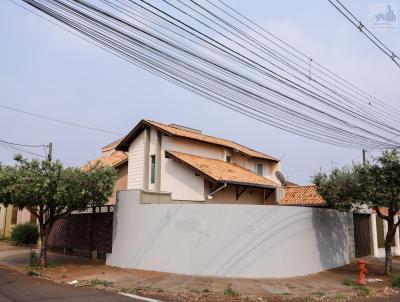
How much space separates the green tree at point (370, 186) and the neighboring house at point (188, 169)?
4419 millimetres

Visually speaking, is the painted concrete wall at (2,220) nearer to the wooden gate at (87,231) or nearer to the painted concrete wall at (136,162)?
the wooden gate at (87,231)

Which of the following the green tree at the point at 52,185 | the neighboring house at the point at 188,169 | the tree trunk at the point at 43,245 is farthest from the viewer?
the neighboring house at the point at 188,169

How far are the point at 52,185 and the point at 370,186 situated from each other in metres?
12.0

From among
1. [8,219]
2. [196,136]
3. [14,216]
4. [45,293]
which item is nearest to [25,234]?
[14,216]

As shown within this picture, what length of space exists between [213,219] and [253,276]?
2.38m

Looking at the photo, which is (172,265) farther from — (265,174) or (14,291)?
(265,174)

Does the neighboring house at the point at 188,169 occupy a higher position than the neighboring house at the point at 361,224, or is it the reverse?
the neighboring house at the point at 188,169

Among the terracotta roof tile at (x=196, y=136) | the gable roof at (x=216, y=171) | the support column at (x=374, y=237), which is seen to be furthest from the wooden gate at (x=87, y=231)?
the support column at (x=374, y=237)

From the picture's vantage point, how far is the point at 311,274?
51.8 feet

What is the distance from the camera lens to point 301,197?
25438mm

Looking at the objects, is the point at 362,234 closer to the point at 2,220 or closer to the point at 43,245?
the point at 43,245

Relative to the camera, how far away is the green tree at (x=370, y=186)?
50.0 ft

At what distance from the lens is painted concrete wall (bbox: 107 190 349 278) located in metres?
14.3

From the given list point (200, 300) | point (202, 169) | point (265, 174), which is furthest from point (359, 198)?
point (265, 174)
